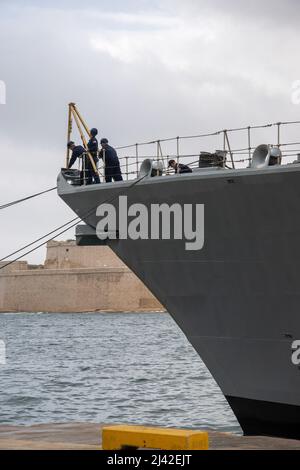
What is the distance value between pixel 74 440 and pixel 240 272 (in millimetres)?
4123

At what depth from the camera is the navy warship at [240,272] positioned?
14781 mm

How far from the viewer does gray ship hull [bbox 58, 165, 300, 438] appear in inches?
582

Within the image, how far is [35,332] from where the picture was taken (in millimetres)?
75250

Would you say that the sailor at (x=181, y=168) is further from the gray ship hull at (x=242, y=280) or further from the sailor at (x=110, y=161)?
the sailor at (x=110, y=161)

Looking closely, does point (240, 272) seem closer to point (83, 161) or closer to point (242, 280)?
point (242, 280)

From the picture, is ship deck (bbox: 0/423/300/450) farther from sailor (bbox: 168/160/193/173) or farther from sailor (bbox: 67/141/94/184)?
sailor (bbox: 67/141/94/184)

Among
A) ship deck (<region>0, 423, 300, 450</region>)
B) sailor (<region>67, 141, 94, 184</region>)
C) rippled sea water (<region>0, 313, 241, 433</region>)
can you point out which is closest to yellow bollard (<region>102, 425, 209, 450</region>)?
ship deck (<region>0, 423, 300, 450</region>)

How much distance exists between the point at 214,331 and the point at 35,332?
6016 cm

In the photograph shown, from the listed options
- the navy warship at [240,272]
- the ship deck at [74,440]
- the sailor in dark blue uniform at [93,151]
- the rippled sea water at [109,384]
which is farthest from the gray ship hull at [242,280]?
the rippled sea water at [109,384]

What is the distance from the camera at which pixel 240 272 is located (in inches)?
610

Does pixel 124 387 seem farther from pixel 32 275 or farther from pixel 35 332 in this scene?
pixel 32 275

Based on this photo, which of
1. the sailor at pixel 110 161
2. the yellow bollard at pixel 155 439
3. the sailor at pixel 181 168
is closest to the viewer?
the yellow bollard at pixel 155 439

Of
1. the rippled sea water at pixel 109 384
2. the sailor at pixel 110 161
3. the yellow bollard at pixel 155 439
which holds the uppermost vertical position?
the sailor at pixel 110 161

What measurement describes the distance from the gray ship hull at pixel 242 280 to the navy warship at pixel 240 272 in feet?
0.05
